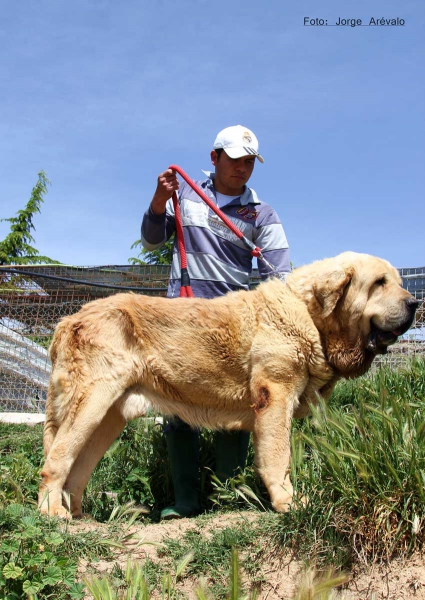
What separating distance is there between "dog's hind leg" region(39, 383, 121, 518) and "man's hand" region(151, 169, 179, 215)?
60.4 inches

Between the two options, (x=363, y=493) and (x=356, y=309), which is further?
(x=356, y=309)

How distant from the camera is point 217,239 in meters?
4.47

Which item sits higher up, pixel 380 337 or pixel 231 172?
pixel 231 172

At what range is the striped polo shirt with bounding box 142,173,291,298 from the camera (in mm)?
4441

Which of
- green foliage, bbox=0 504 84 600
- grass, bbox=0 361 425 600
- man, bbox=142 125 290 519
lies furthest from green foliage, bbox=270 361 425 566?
man, bbox=142 125 290 519

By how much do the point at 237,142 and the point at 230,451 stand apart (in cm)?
237

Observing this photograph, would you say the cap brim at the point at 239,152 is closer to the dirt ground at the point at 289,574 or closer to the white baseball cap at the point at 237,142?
the white baseball cap at the point at 237,142

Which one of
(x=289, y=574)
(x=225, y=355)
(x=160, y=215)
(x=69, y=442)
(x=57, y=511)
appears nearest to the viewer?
(x=289, y=574)

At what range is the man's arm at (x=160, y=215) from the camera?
4328 millimetres

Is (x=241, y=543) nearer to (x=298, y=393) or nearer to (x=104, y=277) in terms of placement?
(x=298, y=393)

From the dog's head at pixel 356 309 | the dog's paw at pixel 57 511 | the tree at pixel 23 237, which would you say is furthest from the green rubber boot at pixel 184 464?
the tree at pixel 23 237

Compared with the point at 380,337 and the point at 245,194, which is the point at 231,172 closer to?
the point at 245,194

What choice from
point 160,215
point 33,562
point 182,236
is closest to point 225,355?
point 182,236

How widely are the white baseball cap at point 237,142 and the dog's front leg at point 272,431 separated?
1852 mm
